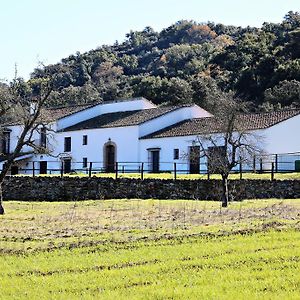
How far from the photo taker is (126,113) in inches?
2191

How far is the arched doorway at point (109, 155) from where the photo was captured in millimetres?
52031

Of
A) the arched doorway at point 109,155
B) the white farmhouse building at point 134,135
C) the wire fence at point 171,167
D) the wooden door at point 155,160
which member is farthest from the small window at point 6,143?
the wooden door at point 155,160

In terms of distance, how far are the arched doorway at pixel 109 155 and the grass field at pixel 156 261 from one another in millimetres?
35678

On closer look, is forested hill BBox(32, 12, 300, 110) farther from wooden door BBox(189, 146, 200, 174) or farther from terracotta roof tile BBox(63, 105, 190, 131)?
wooden door BBox(189, 146, 200, 174)

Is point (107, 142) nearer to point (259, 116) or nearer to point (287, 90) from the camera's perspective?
point (259, 116)

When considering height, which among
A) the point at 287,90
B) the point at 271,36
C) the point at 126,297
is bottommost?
the point at 126,297

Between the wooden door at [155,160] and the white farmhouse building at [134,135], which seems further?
the wooden door at [155,160]

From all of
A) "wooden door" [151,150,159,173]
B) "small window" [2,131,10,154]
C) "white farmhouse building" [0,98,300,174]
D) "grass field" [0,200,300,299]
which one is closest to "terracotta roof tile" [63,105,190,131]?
"white farmhouse building" [0,98,300,174]

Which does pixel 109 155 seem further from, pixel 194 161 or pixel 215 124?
pixel 215 124

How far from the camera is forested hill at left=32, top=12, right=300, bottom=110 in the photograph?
69.1 meters

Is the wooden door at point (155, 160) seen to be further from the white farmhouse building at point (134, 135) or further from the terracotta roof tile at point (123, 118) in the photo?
the terracotta roof tile at point (123, 118)

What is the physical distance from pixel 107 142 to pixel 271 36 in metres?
39.7

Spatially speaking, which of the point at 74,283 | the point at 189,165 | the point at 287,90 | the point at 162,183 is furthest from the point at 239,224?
the point at 287,90

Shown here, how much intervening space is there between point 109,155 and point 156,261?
1673 inches
